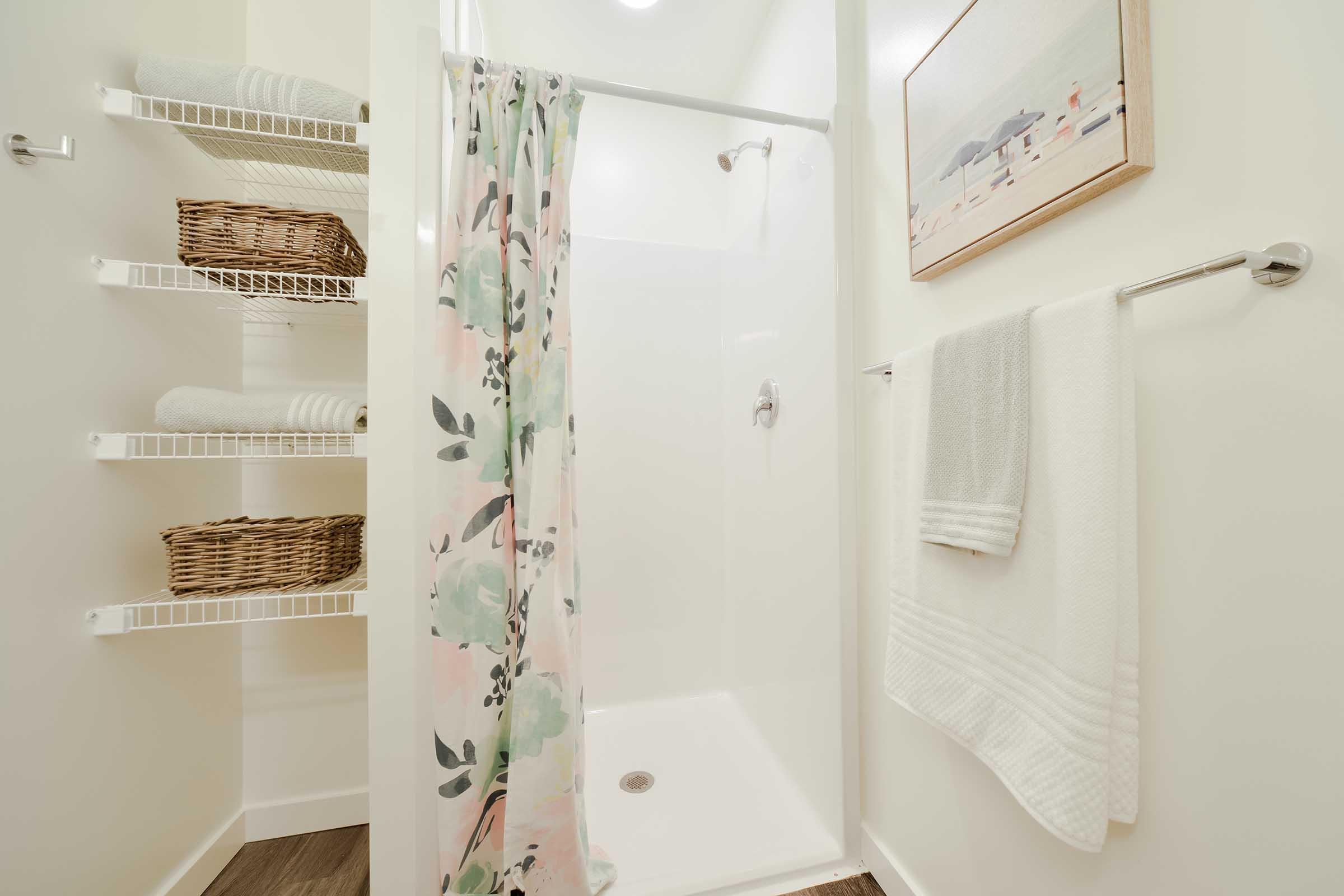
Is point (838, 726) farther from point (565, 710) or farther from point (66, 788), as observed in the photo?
point (66, 788)

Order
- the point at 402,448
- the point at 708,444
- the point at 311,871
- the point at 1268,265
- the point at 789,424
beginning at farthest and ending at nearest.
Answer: the point at 708,444 → the point at 789,424 → the point at 311,871 → the point at 402,448 → the point at 1268,265

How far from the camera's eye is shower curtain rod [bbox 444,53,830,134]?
1151mm

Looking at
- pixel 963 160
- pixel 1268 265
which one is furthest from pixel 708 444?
pixel 1268 265

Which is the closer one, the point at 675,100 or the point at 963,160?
the point at 963,160

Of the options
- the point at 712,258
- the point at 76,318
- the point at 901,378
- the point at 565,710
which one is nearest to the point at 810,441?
the point at 901,378

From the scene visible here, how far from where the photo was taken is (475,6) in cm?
160

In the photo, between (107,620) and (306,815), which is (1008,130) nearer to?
(107,620)

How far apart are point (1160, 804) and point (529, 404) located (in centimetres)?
120

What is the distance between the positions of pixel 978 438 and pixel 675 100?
105 centimetres

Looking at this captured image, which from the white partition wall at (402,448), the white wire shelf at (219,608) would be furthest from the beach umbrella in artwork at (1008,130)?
the white wire shelf at (219,608)

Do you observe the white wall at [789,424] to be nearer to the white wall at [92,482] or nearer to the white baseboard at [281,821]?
the white baseboard at [281,821]

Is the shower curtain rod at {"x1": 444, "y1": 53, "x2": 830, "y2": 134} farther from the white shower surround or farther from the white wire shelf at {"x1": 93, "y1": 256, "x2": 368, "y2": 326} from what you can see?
the white wire shelf at {"x1": 93, "y1": 256, "x2": 368, "y2": 326}

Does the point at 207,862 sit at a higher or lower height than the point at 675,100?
lower

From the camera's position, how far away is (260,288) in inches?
46.4
